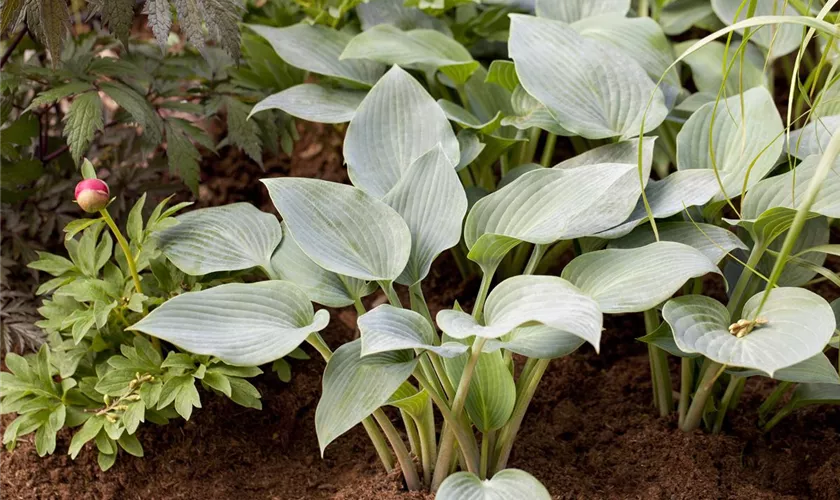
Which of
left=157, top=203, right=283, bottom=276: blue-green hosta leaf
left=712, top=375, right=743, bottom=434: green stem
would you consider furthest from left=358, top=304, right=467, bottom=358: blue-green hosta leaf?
left=712, top=375, right=743, bottom=434: green stem

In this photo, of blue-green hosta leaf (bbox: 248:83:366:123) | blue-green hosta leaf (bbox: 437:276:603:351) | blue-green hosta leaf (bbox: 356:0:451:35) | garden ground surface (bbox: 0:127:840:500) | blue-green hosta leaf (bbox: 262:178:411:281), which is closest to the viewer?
blue-green hosta leaf (bbox: 437:276:603:351)

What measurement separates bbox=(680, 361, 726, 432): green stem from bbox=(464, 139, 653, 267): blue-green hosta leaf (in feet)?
0.86

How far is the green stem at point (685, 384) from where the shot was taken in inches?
45.8

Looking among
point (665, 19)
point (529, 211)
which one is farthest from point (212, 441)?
point (665, 19)

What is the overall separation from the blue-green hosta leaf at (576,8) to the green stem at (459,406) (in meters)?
0.72

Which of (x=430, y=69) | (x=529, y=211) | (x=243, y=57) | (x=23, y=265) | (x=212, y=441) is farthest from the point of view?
(x=243, y=57)

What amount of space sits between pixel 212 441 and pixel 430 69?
76cm

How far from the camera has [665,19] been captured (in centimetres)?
162

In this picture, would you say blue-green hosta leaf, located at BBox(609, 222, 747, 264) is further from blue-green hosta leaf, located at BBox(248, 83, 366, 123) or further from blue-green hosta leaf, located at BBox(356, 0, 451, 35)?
blue-green hosta leaf, located at BBox(356, 0, 451, 35)

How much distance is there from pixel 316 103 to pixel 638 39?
23.4 inches

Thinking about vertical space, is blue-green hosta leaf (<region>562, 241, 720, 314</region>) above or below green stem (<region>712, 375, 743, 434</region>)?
above

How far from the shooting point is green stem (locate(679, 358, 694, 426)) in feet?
3.82

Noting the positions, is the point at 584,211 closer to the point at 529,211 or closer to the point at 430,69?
the point at 529,211

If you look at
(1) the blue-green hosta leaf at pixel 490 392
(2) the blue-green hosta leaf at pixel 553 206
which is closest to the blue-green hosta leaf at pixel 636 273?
(2) the blue-green hosta leaf at pixel 553 206
